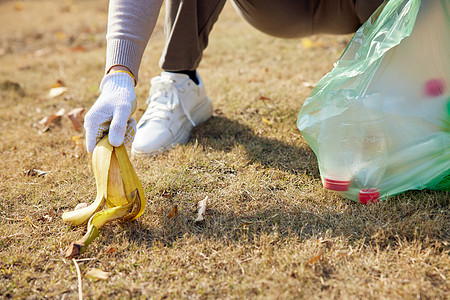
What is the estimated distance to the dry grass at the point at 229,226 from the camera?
3.21 feet

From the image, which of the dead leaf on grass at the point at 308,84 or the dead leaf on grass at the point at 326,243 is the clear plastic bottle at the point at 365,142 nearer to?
the dead leaf on grass at the point at 326,243

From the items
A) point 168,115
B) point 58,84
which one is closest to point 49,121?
point 58,84

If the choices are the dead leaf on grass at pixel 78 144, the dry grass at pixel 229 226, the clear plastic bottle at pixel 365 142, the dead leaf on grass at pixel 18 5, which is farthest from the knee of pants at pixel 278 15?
the dead leaf on grass at pixel 18 5

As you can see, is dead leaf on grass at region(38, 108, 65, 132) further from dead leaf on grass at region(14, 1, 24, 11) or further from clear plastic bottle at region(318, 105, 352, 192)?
dead leaf on grass at region(14, 1, 24, 11)

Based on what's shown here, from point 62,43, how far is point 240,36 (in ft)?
5.62

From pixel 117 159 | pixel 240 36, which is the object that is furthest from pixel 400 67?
pixel 240 36

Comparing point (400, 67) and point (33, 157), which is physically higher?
point (400, 67)

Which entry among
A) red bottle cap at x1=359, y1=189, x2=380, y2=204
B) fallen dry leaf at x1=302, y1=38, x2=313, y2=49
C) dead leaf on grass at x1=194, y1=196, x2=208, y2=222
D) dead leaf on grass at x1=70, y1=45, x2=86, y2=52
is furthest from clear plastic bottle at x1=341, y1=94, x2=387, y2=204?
dead leaf on grass at x1=70, y1=45, x2=86, y2=52

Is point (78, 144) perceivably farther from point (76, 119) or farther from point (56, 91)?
point (56, 91)

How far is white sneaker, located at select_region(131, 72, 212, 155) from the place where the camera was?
1651mm

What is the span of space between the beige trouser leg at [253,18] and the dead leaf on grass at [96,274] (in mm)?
971

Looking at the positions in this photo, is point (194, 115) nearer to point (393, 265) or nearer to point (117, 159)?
point (117, 159)

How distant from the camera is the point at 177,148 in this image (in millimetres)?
1668

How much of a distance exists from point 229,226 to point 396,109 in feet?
1.97
